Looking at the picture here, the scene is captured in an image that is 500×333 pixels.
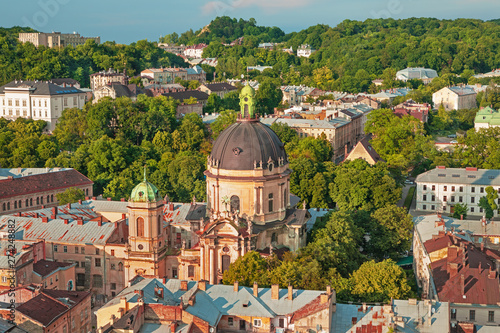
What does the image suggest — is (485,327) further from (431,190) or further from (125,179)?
(125,179)

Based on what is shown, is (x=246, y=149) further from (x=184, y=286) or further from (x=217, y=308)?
(x=217, y=308)

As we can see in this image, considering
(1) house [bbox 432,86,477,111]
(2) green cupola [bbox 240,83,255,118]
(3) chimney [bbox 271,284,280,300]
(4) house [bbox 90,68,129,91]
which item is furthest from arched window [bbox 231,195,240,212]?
(1) house [bbox 432,86,477,111]

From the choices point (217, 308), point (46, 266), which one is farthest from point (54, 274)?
point (217, 308)

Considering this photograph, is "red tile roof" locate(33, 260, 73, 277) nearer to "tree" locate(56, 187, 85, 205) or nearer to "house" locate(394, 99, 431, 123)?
"tree" locate(56, 187, 85, 205)

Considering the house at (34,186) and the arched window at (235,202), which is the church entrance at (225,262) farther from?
the house at (34,186)

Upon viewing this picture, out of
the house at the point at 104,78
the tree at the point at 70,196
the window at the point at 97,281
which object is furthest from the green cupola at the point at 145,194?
the house at the point at 104,78

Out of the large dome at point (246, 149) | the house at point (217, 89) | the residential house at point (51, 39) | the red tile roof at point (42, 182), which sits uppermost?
the residential house at point (51, 39)
